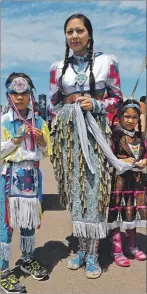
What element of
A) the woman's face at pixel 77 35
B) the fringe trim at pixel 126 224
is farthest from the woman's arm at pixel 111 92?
the fringe trim at pixel 126 224

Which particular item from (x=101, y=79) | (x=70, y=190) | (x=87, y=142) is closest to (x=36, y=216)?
(x=70, y=190)

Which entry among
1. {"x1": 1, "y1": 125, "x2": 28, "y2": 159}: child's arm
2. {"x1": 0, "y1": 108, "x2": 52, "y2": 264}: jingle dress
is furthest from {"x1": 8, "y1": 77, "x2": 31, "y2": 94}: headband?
{"x1": 1, "y1": 125, "x2": 28, "y2": 159}: child's arm

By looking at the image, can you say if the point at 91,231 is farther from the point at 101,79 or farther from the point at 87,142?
the point at 101,79

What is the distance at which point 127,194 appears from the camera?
276cm

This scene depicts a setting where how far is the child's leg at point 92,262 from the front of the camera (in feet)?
8.27

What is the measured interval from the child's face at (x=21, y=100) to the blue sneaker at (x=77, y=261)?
1.23m

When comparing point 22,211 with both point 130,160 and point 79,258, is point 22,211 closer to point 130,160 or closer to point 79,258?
point 79,258

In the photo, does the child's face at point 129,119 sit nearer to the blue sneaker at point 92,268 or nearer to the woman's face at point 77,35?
the woman's face at point 77,35

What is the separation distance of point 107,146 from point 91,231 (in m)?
0.64

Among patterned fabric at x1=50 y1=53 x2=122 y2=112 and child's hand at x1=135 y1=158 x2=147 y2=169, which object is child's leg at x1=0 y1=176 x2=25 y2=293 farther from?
child's hand at x1=135 y1=158 x2=147 y2=169

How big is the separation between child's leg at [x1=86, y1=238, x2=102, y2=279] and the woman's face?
56.6 inches

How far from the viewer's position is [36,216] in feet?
7.95

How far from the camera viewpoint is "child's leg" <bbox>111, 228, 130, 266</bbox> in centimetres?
272

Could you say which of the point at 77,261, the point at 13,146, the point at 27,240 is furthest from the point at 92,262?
the point at 13,146
